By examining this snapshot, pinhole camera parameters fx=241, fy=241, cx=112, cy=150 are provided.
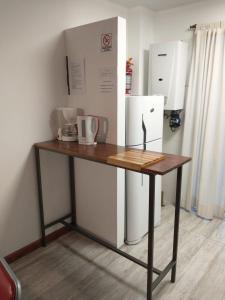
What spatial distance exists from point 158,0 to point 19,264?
9.66 ft

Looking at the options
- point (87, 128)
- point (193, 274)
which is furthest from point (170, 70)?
point (193, 274)

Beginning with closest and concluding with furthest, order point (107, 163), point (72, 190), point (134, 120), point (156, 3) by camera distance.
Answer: point (107, 163) → point (134, 120) → point (72, 190) → point (156, 3)

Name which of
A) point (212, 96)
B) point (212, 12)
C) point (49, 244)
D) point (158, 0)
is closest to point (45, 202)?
point (49, 244)

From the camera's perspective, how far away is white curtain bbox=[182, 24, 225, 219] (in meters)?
2.52

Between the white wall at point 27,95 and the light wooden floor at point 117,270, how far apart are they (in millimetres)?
306

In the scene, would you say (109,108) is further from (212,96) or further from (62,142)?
(212,96)

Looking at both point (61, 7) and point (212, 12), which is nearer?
point (61, 7)

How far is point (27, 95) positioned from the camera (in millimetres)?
2033

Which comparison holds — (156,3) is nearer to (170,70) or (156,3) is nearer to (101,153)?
(170,70)

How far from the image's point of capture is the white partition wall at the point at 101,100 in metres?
1.92

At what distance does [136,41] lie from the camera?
2.86 meters

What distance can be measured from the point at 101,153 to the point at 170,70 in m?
1.49

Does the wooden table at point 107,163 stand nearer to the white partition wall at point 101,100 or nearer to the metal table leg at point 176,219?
the metal table leg at point 176,219

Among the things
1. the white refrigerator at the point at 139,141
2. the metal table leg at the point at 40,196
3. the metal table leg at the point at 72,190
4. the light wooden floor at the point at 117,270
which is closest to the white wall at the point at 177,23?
the white refrigerator at the point at 139,141
